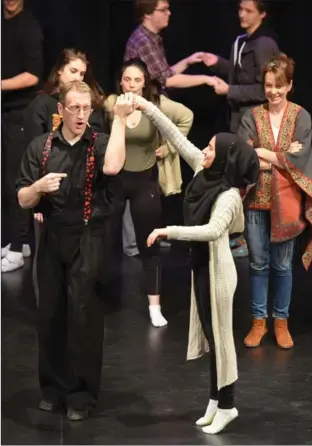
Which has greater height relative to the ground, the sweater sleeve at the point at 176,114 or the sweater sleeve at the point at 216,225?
the sweater sleeve at the point at 176,114

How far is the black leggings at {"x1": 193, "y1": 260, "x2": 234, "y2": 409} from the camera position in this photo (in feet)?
15.7

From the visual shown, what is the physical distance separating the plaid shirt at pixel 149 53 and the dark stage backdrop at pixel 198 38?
1140mm

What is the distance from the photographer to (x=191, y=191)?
187 inches

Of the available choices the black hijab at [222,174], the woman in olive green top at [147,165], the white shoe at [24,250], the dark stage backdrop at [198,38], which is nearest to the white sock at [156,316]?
the woman in olive green top at [147,165]

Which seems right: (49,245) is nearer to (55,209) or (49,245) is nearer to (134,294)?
(55,209)

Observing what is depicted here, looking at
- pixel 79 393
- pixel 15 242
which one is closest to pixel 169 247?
pixel 15 242

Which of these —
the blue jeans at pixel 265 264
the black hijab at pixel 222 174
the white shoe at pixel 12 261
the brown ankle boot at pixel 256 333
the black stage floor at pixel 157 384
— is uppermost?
the black hijab at pixel 222 174

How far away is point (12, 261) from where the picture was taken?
7.22 m

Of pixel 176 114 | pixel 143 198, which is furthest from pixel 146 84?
pixel 143 198

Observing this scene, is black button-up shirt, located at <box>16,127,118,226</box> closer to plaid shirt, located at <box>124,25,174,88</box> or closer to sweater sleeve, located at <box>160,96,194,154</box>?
sweater sleeve, located at <box>160,96,194,154</box>

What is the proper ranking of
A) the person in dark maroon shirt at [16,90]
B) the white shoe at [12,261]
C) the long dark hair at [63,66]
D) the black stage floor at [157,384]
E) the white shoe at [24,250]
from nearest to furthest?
the black stage floor at [157,384]
the long dark hair at [63,66]
the person in dark maroon shirt at [16,90]
the white shoe at [12,261]
the white shoe at [24,250]

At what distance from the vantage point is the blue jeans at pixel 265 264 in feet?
19.1

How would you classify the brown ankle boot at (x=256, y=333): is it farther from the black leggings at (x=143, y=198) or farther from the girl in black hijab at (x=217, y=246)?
the girl in black hijab at (x=217, y=246)

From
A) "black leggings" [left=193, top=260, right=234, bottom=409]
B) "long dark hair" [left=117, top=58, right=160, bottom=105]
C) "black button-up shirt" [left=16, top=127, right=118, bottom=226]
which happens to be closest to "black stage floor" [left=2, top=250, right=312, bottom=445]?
"black leggings" [left=193, top=260, right=234, bottom=409]
